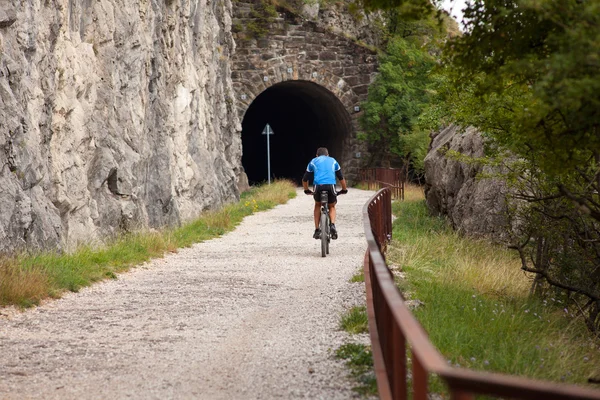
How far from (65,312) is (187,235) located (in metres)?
8.04

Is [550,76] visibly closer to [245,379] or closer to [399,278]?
[245,379]

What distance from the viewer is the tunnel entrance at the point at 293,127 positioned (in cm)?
3759

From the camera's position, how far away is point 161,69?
726 inches

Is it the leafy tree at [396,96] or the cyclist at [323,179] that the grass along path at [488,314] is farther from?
the leafy tree at [396,96]

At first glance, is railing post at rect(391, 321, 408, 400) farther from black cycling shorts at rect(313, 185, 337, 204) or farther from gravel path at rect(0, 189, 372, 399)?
black cycling shorts at rect(313, 185, 337, 204)

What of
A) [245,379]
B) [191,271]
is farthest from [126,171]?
[245,379]

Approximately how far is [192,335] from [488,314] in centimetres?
274

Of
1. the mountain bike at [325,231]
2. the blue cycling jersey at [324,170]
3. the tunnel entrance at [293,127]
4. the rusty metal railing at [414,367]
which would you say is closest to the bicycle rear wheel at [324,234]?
the mountain bike at [325,231]

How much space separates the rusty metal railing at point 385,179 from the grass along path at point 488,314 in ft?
43.8

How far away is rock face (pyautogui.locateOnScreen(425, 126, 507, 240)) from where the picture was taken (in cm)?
1452

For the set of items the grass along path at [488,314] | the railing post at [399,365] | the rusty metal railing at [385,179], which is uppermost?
the railing post at [399,365]

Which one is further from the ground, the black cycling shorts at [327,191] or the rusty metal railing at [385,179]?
the black cycling shorts at [327,191]

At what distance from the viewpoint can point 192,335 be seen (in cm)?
755

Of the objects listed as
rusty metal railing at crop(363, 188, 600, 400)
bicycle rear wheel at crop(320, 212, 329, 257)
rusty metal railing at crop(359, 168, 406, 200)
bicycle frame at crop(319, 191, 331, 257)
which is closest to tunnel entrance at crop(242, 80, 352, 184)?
rusty metal railing at crop(359, 168, 406, 200)
